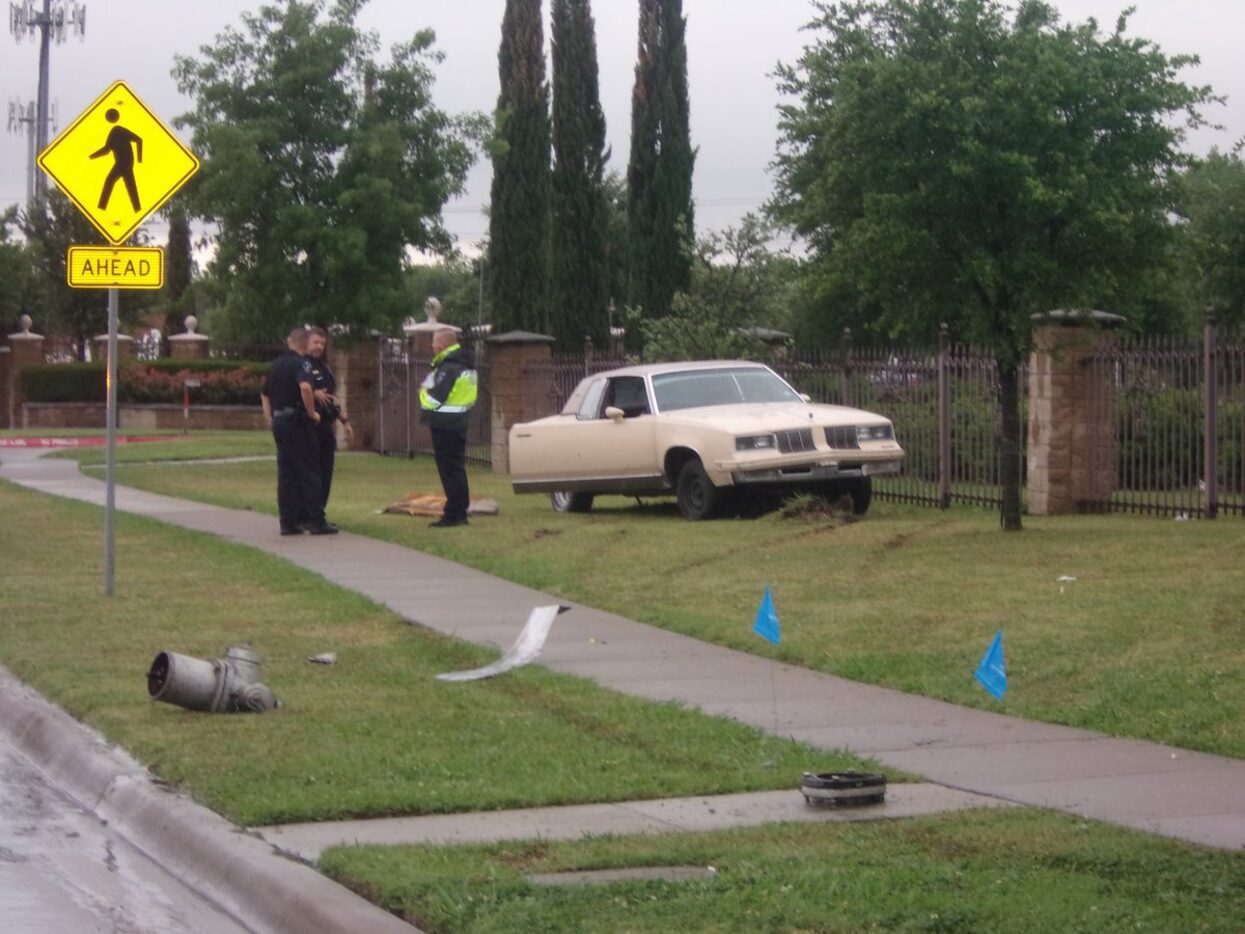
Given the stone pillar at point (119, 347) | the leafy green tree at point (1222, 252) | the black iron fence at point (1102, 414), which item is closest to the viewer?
the black iron fence at point (1102, 414)

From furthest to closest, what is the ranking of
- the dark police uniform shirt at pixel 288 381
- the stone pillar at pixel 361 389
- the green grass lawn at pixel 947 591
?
1. the stone pillar at pixel 361 389
2. the dark police uniform shirt at pixel 288 381
3. the green grass lawn at pixel 947 591

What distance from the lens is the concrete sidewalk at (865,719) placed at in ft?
23.7

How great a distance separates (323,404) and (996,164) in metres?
6.33

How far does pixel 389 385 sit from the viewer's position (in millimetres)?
33562

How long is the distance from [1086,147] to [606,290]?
27928mm

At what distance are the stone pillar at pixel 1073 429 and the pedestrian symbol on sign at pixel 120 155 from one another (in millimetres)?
9191

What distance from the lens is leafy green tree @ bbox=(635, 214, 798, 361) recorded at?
24703 millimetres

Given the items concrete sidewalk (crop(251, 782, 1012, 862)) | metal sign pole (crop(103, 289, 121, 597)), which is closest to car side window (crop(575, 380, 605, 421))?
metal sign pole (crop(103, 289, 121, 597))

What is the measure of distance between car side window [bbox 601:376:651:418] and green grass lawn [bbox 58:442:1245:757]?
1123mm

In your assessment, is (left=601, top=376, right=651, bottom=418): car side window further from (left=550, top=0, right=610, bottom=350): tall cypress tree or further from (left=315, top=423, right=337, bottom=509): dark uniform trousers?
(left=550, top=0, right=610, bottom=350): tall cypress tree

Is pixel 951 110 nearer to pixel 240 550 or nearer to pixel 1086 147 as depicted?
pixel 1086 147

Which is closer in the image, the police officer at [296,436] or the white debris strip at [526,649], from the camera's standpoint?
the white debris strip at [526,649]

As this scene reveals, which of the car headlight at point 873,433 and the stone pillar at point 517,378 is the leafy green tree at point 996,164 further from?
the stone pillar at point 517,378

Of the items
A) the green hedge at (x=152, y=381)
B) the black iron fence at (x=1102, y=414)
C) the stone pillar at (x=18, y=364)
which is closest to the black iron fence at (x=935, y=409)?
the black iron fence at (x=1102, y=414)
